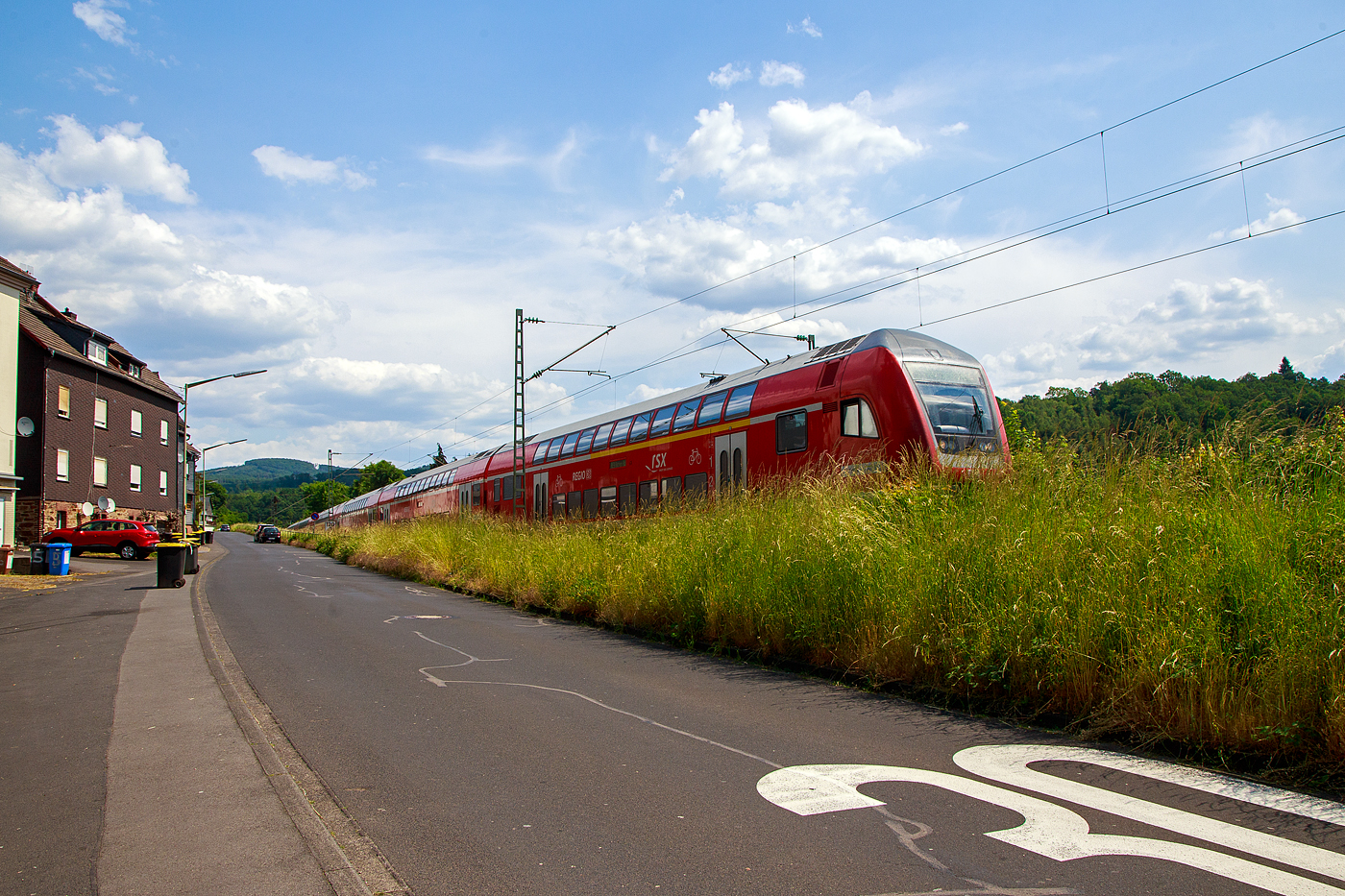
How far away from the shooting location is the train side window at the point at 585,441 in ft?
78.8

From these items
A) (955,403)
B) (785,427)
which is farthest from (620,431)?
(955,403)

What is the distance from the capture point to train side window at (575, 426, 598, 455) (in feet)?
78.8

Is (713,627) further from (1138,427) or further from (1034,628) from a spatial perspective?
(1138,427)

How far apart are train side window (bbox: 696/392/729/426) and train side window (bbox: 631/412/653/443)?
2.16m

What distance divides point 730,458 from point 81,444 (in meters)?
35.7

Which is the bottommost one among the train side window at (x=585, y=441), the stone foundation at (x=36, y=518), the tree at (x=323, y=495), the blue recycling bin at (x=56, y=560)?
the blue recycling bin at (x=56, y=560)

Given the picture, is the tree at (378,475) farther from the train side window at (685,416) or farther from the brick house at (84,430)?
the train side window at (685,416)

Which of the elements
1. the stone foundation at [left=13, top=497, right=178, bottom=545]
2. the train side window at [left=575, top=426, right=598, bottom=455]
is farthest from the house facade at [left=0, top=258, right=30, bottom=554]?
the train side window at [left=575, top=426, right=598, bottom=455]

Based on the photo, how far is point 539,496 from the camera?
26.9 metres

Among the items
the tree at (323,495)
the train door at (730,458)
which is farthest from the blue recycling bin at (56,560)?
the tree at (323,495)

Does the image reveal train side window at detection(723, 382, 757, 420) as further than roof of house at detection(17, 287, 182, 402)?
No

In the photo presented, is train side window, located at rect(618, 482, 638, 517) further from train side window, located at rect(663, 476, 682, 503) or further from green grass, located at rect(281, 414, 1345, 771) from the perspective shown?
green grass, located at rect(281, 414, 1345, 771)

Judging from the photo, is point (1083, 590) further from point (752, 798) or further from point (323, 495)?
point (323, 495)

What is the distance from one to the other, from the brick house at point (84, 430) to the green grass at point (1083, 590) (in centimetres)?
3436
